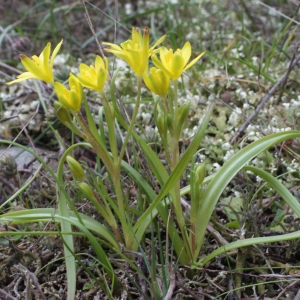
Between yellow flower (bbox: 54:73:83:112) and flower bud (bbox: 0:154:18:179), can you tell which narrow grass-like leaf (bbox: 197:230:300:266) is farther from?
flower bud (bbox: 0:154:18:179)

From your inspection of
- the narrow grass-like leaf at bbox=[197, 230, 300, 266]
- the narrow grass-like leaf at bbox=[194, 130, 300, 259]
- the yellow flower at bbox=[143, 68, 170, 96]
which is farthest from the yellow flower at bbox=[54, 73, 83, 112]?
the narrow grass-like leaf at bbox=[197, 230, 300, 266]

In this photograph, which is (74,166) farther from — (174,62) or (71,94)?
(174,62)

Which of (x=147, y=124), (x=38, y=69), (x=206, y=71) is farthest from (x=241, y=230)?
(x=206, y=71)

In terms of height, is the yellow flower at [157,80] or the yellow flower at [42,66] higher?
the yellow flower at [157,80]

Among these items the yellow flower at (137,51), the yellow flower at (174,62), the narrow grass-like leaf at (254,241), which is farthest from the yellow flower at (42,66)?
the narrow grass-like leaf at (254,241)

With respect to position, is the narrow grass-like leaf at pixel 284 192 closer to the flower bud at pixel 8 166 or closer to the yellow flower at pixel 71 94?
the yellow flower at pixel 71 94

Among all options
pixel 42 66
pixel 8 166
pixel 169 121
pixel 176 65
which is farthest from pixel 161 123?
pixel 8 166

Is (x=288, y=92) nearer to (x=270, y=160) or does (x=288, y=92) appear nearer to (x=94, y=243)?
(x=270, y=160)
